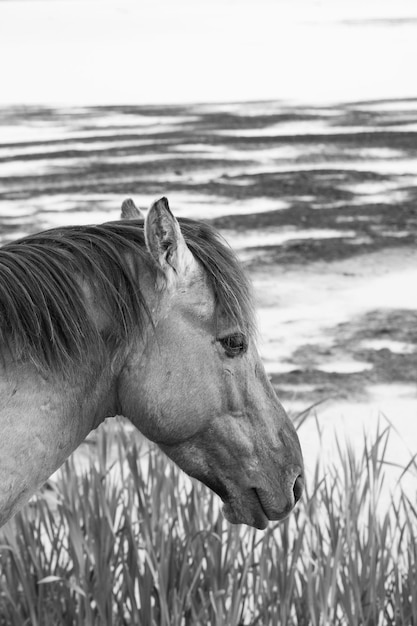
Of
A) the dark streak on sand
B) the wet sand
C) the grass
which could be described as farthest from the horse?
the dark streak on sand

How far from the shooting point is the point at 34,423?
85.2 inches

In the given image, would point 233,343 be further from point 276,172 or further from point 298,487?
point 276,172

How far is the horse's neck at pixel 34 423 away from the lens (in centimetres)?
215

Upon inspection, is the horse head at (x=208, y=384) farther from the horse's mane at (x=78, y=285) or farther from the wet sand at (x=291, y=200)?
the wet sand at (x=291, y=200)

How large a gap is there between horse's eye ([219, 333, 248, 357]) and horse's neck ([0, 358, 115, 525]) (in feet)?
0.80

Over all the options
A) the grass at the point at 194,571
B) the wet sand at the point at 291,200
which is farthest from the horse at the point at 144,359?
the wet sand at the point at 291,200

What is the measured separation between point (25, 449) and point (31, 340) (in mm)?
201

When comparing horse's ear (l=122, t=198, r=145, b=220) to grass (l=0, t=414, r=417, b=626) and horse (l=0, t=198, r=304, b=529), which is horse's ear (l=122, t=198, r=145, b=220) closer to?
horse (l=0, t=198, r=304, b=529)

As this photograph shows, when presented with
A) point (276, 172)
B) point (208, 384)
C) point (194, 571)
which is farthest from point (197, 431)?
point (276, 172)

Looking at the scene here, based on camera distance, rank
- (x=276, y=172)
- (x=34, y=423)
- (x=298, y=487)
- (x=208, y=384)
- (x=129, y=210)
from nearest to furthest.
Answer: (x=34, y=423)
(x=208, y=384)
(x=298, y=487)
(x=129, y=210)
(x=276, y=172)

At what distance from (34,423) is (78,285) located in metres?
0.27

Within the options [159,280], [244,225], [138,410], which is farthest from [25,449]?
[244,225]

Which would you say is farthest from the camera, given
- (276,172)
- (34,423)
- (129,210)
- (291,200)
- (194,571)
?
(276,172)

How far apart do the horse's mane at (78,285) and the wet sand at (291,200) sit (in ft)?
6.46
